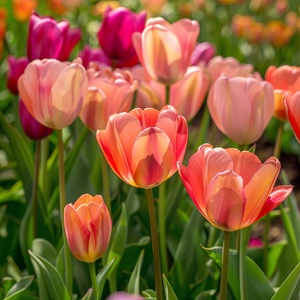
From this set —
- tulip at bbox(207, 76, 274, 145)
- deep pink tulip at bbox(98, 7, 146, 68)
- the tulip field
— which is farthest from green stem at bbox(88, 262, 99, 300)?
deep pink tulip at bbox(98, 7, 146, 68)

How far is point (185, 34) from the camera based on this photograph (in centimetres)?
132

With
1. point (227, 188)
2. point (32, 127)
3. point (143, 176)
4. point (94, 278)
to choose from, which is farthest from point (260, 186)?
point (32, 127)

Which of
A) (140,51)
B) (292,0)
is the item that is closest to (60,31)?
(140,51)

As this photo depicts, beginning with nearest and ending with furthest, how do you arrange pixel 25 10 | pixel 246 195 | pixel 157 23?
pixel 246 195
pixel 157 23
pixel 25 10

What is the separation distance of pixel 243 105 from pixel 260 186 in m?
0.35

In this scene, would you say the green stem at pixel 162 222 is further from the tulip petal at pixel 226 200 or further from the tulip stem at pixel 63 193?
the tulip petal at pixel 226 200

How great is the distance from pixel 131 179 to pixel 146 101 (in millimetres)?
501

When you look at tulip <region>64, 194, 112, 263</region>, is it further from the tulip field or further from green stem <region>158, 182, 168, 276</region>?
green stem <region>158, 182, 168, 276</region>

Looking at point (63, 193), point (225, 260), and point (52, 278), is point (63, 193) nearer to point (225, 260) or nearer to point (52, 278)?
point (52, 278)

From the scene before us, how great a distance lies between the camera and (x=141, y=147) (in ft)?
2.86

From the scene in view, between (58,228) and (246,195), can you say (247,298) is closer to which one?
(246,195)

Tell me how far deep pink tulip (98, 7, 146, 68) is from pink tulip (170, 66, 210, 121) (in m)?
0.19

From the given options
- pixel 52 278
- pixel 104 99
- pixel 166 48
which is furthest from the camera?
pixel 166 48

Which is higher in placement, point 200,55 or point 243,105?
point 243,105
